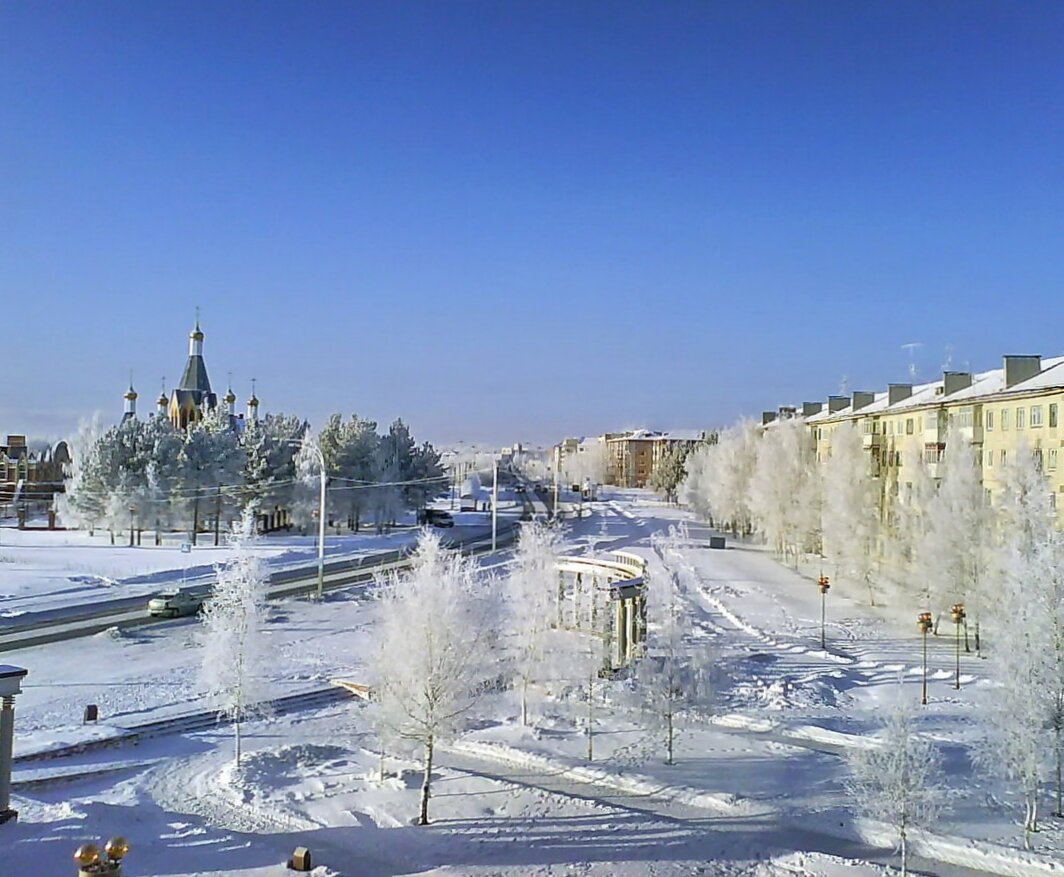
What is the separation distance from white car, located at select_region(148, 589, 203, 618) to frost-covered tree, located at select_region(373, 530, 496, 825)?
20.5m

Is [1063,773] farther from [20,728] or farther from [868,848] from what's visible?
[20,728]

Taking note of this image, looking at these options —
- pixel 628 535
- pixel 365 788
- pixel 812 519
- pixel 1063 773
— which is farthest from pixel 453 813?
pixel 628 535

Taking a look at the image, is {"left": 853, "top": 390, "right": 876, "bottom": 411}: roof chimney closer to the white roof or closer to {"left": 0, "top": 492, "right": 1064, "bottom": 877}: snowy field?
the white roof

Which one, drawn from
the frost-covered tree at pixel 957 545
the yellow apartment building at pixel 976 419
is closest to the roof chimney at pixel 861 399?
the yellow apartment building at pixel 976 419

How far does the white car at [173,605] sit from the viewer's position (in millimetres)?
34125

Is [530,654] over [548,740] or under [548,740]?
over

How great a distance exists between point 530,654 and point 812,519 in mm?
35262

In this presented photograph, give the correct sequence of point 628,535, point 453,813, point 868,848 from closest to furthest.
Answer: point 868,848 → point 453,813 → point 628,535

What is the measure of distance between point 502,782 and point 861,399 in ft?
150

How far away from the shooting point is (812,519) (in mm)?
53000

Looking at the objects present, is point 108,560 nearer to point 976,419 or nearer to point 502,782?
point 502,782

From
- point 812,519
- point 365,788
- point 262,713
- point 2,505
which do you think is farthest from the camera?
point 2,505

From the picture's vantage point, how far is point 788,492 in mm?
55344

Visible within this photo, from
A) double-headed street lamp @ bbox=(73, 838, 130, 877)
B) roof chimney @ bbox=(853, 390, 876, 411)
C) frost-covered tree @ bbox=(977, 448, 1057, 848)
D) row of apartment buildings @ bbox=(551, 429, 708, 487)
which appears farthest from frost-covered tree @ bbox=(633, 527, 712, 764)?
row of apartment buildings @ bbox=(551, 429, 708, 487)
